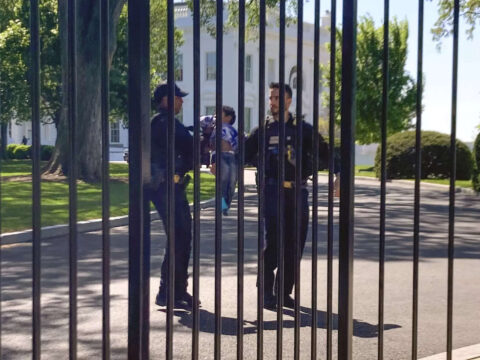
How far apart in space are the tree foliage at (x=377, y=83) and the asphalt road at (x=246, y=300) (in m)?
28.7

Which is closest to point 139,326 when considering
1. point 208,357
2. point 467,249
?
point 208,357

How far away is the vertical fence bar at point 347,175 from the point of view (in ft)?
10.5

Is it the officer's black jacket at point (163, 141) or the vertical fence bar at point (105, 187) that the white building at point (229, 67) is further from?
the vertical fence bar at point (105, 187)

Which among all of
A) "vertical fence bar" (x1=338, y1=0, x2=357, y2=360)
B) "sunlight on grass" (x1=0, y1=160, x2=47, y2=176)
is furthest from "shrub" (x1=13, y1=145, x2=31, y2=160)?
"vertical fence bar" (x1=338, y1=0, x2=357, y2=360)

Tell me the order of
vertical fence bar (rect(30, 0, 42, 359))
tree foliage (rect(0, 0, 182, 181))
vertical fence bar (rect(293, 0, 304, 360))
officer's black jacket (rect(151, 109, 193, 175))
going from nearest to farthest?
vertical fence bar (rect(30, 0, 42, 359))
vertical fence bar (rect(293, 0, 304, 360))
officer's black jacket (rect(151, 109, 193, 175))
tree foliage (rect(0, 0, 182, 181))

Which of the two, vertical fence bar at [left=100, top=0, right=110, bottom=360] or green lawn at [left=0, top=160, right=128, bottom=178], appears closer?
vertical fence bar at [left=100, top=0, right=110, bottom=360]

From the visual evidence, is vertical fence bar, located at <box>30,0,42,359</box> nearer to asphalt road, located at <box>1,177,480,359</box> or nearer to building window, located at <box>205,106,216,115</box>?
asphalt road, located at <box>1,177,480,359</box>

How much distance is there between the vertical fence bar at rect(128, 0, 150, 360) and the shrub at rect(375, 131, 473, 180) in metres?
27.1

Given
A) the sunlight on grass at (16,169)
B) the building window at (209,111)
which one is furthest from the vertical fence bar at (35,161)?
the building window at (209,111)

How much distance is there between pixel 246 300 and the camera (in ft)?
21.7

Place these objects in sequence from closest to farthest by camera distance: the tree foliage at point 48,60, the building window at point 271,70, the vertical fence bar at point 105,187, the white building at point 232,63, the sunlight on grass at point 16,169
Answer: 1. the vertical fence bar at point 105,187
2. the sunlight on grass at point 16,169
3. the tree foliage at point 48,60
4. the white building at point 232,63
5. the building window at point 271,70

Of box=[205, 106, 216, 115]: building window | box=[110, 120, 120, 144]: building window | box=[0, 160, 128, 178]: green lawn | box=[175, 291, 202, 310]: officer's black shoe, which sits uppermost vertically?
box=[205, 106, 216, 115]: building window

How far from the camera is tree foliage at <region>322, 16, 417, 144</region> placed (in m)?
39.8

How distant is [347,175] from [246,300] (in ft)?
11.7
